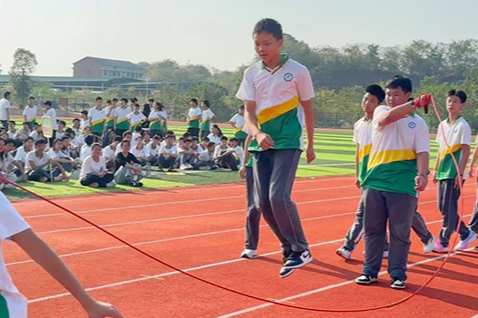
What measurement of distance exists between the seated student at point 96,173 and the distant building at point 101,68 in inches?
4282

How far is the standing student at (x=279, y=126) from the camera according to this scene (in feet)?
18.4

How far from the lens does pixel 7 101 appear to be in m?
22.6

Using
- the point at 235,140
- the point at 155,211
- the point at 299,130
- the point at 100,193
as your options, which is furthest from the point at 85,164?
the point at 299,130

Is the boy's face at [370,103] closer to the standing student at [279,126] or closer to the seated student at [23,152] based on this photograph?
the standing student at [279,126]

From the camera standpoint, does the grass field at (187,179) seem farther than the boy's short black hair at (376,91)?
Yes

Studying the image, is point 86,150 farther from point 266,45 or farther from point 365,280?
point 266,45

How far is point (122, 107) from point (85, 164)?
26.7 feet

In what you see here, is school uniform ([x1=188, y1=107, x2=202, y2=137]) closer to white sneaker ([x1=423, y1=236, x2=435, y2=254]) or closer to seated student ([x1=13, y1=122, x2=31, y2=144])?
seated student ([x1=13, y1=122, x2=31, y2=144])

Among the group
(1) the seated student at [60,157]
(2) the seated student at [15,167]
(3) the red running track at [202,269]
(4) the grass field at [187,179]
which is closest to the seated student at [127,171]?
(4) the grass field at [187,179]

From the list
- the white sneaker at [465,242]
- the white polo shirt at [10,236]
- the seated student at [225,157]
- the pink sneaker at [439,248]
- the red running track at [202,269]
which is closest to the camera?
the white polo shirt at [10,236]

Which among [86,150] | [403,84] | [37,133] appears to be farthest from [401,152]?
[37,133]

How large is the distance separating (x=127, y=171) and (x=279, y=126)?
31.3ft

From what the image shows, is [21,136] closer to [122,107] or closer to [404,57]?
[122,107]

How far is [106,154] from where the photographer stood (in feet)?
52.4
